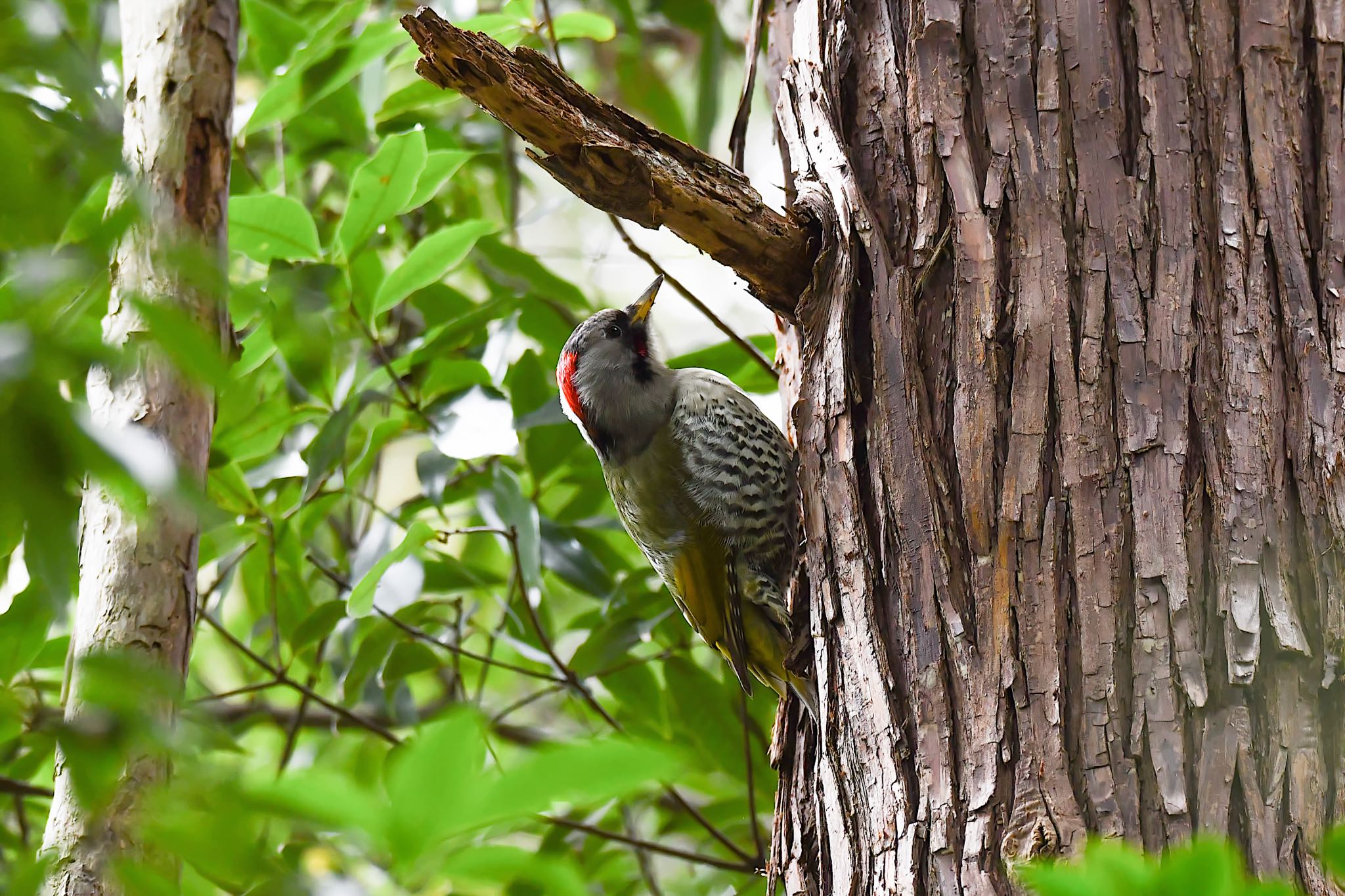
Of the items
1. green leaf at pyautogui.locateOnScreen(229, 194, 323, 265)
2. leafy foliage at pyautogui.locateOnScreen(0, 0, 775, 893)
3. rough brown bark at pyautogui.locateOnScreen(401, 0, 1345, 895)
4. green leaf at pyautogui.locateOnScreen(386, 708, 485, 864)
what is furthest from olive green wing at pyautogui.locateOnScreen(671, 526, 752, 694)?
green leaf at pyautogui.locateOnScreen(386, 708, 485, 864)

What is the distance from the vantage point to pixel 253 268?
2.96m

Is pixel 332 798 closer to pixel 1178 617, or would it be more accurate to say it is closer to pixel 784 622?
pixel 1178 617

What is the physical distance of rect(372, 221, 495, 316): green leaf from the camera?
222cm

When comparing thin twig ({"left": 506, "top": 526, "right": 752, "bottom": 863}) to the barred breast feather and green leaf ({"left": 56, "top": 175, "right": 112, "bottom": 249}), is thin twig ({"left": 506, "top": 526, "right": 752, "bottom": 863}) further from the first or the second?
green leaf ({"left": 56, "top": 175, "right": 112, "bottom": 249})

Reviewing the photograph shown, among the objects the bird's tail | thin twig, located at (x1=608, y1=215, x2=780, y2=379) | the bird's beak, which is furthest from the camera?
the bird's beak

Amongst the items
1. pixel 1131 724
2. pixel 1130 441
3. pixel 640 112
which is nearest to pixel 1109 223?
pixel 1130 441

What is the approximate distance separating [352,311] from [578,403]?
1.94 ft

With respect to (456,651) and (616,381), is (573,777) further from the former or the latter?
(616,381)

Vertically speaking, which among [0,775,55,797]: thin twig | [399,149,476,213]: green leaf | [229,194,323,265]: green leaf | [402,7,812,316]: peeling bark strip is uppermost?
[399,149,476,213]: green leaf

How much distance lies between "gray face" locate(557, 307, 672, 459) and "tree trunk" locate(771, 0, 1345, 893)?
1.10 metres

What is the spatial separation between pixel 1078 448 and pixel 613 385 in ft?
4.97

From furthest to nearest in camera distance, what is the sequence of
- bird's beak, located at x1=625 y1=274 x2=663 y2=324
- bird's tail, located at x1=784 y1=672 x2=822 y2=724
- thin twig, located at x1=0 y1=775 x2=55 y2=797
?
bird's beak, located at x1=625 y1=274 x2=663 y2=324 < thin twig, located at x1=0 y1=775 x2=55 y2=797 < bird's tail, located at x1=784 y1=672 x2=822 y2=724

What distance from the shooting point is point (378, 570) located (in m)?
2.00

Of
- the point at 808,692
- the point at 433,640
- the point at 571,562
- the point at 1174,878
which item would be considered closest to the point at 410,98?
the point at 571,562
